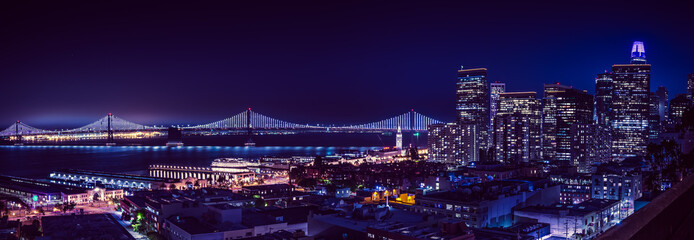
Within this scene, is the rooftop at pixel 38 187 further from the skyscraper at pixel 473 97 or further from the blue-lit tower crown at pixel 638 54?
the blue-lit tower crown at pixel 638 54

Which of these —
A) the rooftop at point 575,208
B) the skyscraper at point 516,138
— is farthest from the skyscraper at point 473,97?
the rooftop at point 575,208

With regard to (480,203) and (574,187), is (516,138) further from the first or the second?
(480,203)

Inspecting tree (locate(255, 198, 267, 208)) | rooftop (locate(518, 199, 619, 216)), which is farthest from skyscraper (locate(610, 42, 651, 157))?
tree (locate(255, 198, 267, 208))

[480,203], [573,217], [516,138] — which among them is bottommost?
[573,217]

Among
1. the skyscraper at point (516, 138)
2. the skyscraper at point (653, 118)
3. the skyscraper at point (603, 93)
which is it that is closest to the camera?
the skyscraper at point (516, 138)

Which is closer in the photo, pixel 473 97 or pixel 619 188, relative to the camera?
pixel 619 188

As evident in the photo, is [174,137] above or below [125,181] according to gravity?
above

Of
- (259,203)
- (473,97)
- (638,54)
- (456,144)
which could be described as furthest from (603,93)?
(259,203)

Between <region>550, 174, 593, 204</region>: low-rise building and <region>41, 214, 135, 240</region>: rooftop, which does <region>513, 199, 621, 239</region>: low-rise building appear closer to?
<region>550, 174, 593, 204</region>: low-rise building
